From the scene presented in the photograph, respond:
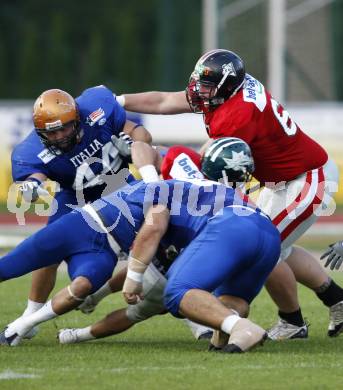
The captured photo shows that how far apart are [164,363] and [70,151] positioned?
176 cm

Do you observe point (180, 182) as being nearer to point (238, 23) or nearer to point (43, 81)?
point (238, 23)

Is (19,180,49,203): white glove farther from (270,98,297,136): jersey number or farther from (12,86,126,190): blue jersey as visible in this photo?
(270,98,297,136): jersey number

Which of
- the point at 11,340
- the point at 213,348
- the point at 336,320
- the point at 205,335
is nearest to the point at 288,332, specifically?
the point at 336,320

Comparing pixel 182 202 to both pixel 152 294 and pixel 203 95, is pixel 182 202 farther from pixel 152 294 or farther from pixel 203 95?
pixel 203 95

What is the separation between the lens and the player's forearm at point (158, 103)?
6906 mm

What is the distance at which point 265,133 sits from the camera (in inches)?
247

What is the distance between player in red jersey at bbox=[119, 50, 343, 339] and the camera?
6.25 meters

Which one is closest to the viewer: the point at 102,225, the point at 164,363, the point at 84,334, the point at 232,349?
the point at 164,363

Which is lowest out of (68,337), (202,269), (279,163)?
(68,337)

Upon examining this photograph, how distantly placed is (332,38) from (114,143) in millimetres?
12008

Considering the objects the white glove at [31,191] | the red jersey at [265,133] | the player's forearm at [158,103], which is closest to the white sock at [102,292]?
the white glove at [31,191]

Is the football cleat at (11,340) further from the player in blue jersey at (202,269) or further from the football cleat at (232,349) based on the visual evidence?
the football cleat at (232,349)

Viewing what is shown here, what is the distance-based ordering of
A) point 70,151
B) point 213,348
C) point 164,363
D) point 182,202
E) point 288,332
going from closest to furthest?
point 164,363 < point 182,202 < point 213,348 < point 288,332 < point 70,151

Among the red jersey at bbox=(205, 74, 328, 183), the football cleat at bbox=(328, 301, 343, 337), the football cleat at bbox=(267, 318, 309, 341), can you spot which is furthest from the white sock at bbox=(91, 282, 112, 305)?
the football cleat at bbox=(328, 301, 343, 337)
